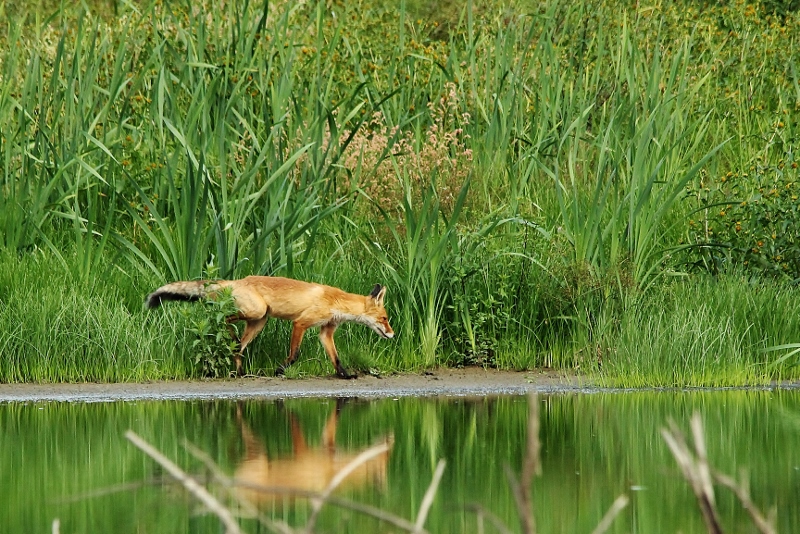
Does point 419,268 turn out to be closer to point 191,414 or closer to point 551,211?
point 551,211

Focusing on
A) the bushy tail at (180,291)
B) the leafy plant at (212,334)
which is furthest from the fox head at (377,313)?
the bushy tail at (180,291)

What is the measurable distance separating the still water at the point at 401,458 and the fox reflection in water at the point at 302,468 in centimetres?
1

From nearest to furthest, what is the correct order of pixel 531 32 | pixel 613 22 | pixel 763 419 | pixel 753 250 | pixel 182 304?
pixel 763 419, pixel 182 304, pixel 753 250, pixel 531 32, pixel 613 22

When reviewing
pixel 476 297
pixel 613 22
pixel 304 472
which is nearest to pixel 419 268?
pixel 476 297

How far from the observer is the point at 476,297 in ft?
36.0

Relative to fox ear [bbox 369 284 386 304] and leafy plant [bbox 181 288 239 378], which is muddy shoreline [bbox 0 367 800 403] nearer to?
leafy plant [bbox 181 288 239 378]

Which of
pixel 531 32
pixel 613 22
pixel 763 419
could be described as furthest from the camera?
pixel 613 22

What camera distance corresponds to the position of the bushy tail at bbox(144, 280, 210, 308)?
10133 millimetres

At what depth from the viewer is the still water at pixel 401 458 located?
20.5 feet

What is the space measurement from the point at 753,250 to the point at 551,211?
182cm

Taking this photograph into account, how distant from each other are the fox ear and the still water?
959 mm

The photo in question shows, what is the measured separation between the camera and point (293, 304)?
10.2 meters

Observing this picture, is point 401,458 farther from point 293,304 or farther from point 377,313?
point 377,313

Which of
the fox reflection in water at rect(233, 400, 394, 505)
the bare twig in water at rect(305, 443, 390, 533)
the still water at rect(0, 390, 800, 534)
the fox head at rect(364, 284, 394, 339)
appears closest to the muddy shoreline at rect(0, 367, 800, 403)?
the still water at rect(0, 390, 800, 534)
